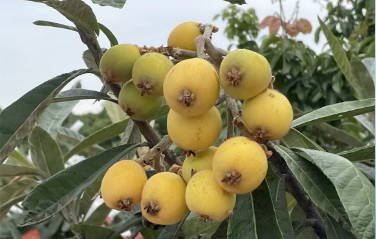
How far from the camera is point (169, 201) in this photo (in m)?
0.44

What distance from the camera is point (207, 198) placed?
407 millimetres

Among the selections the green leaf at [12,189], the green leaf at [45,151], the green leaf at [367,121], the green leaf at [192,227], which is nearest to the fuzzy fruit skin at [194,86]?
the green leaf at [192,227]

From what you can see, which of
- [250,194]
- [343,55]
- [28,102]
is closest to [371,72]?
[343,55]

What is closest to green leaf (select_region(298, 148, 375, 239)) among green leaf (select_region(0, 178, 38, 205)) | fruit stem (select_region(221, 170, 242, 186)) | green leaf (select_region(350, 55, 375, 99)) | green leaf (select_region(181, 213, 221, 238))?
fruit stem (select_region(221, 170, 242, 186))

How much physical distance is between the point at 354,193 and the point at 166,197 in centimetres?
19

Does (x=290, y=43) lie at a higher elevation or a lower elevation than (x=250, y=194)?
lower

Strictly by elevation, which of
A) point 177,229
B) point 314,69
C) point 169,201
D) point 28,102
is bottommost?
point 314,69

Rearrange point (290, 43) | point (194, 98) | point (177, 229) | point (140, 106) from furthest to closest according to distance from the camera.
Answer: point (290, 43)
point (177, 229)
point (140, 106)
point (194, 98)

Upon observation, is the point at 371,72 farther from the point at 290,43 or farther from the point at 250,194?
the point at 290,43

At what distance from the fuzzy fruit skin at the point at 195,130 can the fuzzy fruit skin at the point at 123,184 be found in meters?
0.07

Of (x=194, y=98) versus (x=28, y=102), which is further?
(x=28, y=102)

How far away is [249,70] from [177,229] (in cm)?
30

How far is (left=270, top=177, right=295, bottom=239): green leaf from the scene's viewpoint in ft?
1.63

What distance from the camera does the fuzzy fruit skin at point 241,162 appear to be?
15.5 inches
